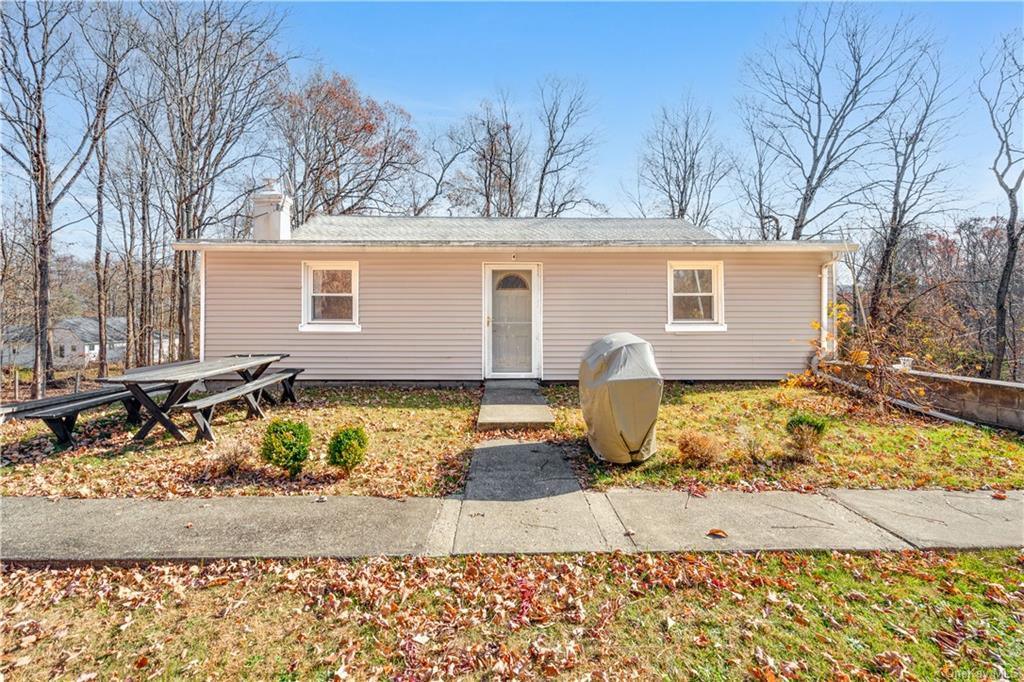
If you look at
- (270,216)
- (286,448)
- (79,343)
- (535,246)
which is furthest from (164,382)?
(79,343)

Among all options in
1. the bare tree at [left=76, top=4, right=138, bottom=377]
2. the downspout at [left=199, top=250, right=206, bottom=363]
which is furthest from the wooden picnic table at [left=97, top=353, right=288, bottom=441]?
the bare tree at [left=76, top=4, right=138, bottom=377]

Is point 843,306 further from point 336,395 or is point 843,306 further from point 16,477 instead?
point 16,477

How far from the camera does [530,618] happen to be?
2340mm

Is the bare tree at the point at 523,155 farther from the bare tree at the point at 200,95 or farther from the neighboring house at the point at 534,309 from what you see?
the neighboring house at the point at 534,309

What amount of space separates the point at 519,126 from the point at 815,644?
26.2 m

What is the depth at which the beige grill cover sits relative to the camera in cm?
430

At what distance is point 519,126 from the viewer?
24734 mm

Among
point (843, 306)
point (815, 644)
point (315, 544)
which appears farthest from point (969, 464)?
point (315, 544)

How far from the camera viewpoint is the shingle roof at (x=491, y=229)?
9.95 meters

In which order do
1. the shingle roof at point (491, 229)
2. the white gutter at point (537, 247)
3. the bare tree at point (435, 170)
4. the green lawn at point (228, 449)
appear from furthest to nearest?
the bare tree at point (435, 170) → the shingle roof at point (491, 229) → the white gutter at point (537, 247) → the green lawn at point (228, 449)

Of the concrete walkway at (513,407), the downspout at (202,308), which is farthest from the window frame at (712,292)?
the downspout at (202,308)

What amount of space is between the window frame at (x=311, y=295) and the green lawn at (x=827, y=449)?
4.42 meters

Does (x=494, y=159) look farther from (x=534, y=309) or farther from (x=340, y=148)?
(x=534, y=309)

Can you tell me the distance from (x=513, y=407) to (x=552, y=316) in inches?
112
